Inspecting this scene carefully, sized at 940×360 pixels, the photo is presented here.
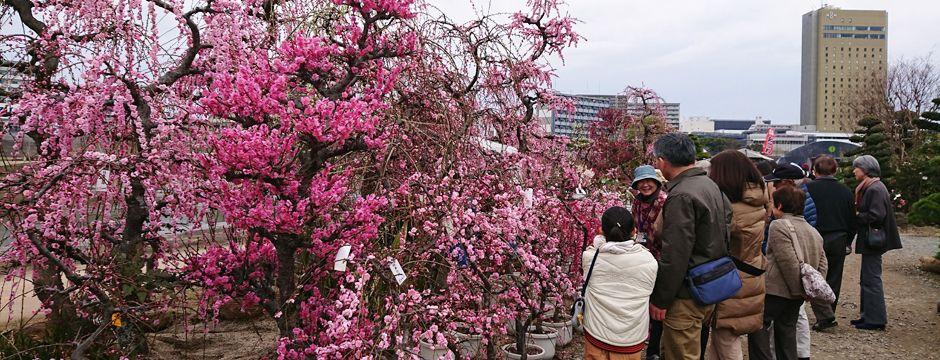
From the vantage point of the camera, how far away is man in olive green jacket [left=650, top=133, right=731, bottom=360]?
2.48 m

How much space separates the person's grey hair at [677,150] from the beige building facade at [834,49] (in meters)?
72.1

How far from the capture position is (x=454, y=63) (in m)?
3.56

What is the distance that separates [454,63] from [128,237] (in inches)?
84.0

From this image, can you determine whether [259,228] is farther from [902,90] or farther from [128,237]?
[902,90]

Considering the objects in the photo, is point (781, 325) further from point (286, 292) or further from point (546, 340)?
point (286, 292)

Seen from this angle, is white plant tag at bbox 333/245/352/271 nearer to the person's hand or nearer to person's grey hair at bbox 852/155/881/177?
the person's hand

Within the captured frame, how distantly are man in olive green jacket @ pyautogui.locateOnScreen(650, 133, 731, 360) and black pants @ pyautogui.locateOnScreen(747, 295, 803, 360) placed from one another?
662 mm

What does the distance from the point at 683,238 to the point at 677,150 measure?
44cm

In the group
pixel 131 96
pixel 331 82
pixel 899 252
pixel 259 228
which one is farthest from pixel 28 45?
pixel 899 252

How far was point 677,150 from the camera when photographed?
2.64 m

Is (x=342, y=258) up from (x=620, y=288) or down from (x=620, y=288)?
up

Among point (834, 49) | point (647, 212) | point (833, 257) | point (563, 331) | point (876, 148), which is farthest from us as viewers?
point (834, 49)

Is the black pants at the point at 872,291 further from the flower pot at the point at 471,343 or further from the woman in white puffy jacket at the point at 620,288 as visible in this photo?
the flower pot at the point at 471,343

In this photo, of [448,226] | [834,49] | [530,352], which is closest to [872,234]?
[530,352]
